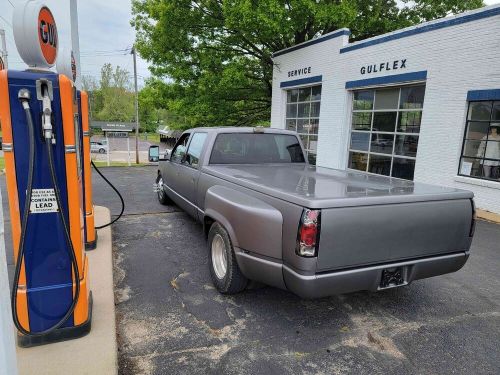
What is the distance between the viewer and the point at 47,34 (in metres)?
2.65

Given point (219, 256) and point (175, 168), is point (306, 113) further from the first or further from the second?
point (219, 256)

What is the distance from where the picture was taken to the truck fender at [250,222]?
296 centimetres

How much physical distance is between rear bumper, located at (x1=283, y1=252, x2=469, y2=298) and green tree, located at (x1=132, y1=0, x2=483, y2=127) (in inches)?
501

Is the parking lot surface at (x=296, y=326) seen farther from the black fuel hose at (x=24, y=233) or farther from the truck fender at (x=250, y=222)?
the truck fender at (x=250, y=222)

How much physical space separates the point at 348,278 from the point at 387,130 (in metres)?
9.12

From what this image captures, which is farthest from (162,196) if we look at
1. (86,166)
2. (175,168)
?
(86,166)

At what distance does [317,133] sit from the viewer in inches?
549

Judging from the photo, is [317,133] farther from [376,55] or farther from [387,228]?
[387,228]

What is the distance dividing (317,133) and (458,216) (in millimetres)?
11003

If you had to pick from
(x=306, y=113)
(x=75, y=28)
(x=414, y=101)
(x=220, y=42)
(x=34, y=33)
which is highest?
(x=220, y=42)

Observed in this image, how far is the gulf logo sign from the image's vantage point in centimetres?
251

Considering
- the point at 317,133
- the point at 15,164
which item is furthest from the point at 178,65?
the point at 15,164

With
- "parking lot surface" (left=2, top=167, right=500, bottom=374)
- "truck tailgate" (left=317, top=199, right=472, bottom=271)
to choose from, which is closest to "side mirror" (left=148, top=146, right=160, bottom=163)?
"parking lot surface" (left=2, top=167, right=500, bottom=374)

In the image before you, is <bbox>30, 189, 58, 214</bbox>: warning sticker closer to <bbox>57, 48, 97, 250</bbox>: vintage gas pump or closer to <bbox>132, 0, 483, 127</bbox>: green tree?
<bbox>57, 48, 97, 250</bbox>: vintage gas pump
